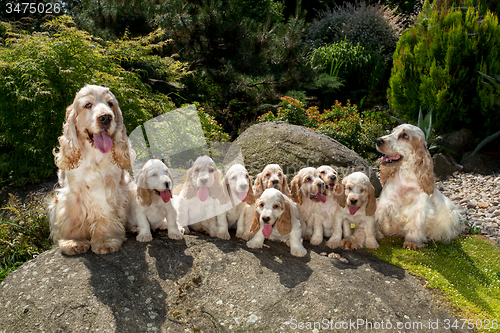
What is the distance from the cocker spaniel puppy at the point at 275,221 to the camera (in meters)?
4.23

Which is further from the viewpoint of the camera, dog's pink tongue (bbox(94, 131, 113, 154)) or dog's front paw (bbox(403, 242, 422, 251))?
dog's front paw (bbox(403, 242, 422, 251))

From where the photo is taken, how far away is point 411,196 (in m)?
5.00

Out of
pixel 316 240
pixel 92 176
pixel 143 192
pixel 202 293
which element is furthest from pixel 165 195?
pixel 316 240

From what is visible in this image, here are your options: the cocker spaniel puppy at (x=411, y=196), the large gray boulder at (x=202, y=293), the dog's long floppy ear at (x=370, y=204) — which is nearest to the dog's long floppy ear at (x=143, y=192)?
the large gray boulder at (x=202, y=293)

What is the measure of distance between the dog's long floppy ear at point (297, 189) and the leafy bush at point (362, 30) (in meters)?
12.1

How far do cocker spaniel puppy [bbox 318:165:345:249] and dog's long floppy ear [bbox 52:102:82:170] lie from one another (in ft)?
9.80

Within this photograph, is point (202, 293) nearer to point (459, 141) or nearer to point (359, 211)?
point (359, 211)

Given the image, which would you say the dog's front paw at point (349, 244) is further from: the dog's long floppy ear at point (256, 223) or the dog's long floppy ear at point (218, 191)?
the dog's long floppy ear at point (218, 191)

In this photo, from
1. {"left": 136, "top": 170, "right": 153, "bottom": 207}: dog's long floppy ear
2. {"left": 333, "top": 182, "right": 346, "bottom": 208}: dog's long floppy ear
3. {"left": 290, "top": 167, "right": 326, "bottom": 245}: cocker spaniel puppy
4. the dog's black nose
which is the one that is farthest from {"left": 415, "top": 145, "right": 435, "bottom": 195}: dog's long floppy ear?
the dog's black nose

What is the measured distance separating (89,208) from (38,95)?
8.96 feet

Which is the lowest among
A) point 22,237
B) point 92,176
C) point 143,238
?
point 22,237

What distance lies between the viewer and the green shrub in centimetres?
820

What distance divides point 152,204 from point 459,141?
7.57 meters

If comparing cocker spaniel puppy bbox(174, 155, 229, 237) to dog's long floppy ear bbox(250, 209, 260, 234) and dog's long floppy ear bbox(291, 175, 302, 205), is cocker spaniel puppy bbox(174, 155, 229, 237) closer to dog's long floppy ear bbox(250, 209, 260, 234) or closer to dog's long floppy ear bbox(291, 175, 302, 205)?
dog's long floppy ear bbox(250, 209, 260, 234)
